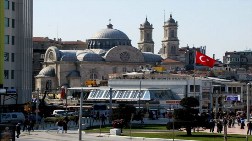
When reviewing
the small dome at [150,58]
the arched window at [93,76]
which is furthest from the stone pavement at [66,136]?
the small dome at [150,58]

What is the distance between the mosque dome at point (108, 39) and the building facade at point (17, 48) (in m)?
100

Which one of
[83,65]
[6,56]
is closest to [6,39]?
[6,56]

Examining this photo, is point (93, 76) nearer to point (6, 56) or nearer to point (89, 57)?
point (89, 57)

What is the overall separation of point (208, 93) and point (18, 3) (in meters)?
40.6

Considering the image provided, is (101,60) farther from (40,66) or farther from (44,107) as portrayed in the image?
(44,107)

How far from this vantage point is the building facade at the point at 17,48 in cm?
7850

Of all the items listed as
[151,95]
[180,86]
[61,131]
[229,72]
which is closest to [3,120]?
[61,131]

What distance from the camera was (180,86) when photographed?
4353 inches

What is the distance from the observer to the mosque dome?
604 feet

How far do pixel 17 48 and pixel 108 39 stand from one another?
340 ft

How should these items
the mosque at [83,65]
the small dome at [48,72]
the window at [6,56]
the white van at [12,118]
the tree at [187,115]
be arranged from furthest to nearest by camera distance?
1. the small dome at [48,72]
2. the mosque at [83,65]
3. the window at [6,56]
4. the white van at [12,118]
5. the tree at [187,115]

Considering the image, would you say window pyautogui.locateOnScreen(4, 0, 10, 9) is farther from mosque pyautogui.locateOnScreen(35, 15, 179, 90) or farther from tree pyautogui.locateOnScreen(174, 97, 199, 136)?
mosque pyautogui.locateOnScreen(35, 15, 179, 90)

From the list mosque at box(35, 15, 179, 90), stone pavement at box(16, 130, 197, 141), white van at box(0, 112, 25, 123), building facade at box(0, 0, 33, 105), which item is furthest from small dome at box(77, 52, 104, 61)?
stone pavement at box(16, 130, 197, 141)

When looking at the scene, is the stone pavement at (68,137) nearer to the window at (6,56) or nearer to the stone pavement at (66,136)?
the stone pavement at (66,136)
